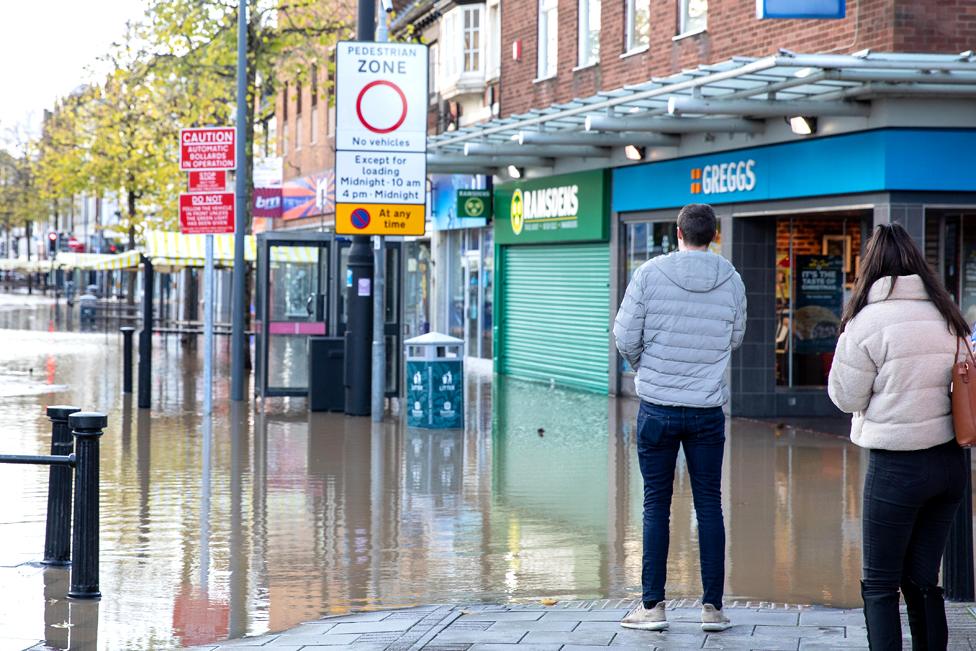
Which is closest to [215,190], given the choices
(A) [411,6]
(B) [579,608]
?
(B) [579,608]

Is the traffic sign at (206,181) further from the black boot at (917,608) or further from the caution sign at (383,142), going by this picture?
the black boot at (917,608)

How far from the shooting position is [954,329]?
562 centimetres

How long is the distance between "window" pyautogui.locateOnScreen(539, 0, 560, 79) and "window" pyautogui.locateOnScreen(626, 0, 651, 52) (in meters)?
2.99

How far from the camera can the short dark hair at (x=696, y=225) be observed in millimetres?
6941

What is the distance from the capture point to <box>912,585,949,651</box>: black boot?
565cm

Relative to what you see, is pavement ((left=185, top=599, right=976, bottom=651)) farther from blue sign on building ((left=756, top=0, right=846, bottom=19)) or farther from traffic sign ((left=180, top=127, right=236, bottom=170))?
traffic sign ((left=180, top=127, right=236, bottom=170))

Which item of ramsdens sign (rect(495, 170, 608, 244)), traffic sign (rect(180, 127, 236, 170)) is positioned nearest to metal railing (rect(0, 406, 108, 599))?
traffic sign (rect(180, 127, 236, 170))

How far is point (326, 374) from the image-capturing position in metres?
18.7

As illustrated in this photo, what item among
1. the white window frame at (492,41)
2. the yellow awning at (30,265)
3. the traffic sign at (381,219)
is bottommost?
the traffic sign at (381,219)

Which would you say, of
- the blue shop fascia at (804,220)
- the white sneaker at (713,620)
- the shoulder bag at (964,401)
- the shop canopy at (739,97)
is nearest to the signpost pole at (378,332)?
the shop canopy at (739,97)

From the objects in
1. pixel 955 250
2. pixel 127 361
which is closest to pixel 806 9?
pixel 955 250

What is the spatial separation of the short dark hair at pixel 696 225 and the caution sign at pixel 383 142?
10063mm

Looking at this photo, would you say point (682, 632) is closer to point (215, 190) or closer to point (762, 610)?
point (762, 610)

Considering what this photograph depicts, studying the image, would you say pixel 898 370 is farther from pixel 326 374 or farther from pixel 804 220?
pixel 804 220
